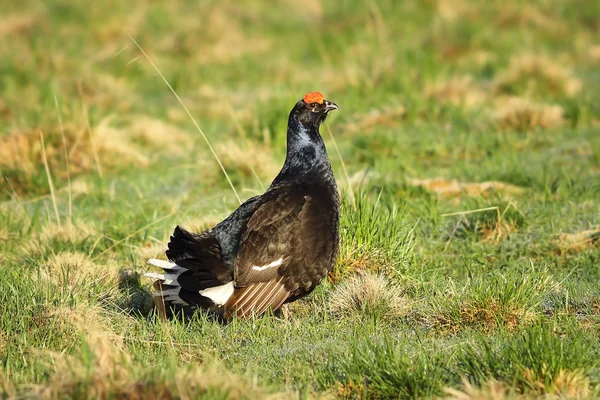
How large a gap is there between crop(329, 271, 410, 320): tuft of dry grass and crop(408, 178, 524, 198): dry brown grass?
238 centimetres

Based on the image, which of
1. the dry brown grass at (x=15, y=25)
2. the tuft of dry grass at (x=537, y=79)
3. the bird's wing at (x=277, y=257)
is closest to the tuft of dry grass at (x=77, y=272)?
the bird's wing at (x=277, y=257)

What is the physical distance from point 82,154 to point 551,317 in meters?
5.78

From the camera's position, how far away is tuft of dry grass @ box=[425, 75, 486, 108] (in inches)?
428

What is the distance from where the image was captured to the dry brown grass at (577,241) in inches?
258

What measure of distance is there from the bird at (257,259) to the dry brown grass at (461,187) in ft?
7.98

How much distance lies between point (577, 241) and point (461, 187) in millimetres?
1585

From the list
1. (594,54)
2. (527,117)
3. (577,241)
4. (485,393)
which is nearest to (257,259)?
(485,393)

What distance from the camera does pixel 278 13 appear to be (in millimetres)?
16328

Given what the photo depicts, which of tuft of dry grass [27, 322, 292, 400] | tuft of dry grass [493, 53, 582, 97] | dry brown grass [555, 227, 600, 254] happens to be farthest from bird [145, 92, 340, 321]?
tuft of dry grass [493, 53, 582, 97]

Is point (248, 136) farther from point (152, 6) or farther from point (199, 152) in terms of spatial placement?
point (152, 6)

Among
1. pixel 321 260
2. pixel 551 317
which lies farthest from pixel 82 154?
pixel 551 317

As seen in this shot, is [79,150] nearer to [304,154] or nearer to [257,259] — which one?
[304,154]

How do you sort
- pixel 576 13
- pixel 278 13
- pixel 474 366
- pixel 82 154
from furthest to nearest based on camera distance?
pixel 278 13
pixel 576 13
pixel 82 154
pixel 474 366

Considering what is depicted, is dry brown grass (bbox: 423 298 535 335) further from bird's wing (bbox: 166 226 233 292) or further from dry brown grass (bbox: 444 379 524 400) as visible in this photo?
bird's wing (bbox: 166 226 233 292)
